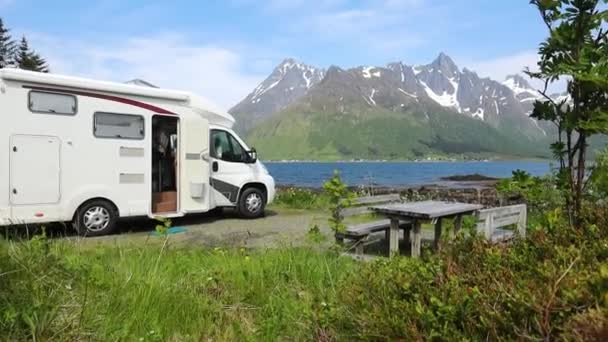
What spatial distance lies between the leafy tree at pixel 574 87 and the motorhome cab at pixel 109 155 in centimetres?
754

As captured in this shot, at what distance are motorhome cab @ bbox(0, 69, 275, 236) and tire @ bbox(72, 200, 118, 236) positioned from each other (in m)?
0.02

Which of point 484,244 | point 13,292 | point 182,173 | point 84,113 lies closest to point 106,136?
point 84,113

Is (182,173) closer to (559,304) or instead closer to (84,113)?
(84,113)

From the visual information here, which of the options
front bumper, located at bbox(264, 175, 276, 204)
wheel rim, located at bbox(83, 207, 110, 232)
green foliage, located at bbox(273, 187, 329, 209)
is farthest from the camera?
green foliage, located at bbox(273, 187, 329, 209)

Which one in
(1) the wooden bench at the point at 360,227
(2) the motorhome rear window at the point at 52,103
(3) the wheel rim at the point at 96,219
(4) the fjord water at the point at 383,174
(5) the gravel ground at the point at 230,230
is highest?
(2) the motorhome rear window at the point at 52,103

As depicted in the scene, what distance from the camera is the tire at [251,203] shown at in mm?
12445

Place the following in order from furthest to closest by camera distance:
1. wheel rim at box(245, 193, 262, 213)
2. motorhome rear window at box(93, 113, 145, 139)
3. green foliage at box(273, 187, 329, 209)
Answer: green foliage at box(273, 187, 329, 209)
wheel rim at box(245, 193, 262, 213)
motorhome rear window at box(93, 113, 145, 139)

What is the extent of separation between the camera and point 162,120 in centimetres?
1152

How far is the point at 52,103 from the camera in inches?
363

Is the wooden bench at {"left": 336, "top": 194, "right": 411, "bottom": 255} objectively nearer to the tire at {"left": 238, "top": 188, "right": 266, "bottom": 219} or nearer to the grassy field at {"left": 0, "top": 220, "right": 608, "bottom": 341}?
the grassy field at {"left": 0, "top": 220, "right": 608, "bottom": 341}

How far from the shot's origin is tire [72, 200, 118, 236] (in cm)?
964

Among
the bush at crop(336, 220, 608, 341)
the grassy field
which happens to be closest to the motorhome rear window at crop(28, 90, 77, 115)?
the grassy field

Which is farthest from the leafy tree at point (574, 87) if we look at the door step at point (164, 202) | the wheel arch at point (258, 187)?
the wheel arch at point (258, 187)

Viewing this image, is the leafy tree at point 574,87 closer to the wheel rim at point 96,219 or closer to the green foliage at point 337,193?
the green foliage at point 337,193
